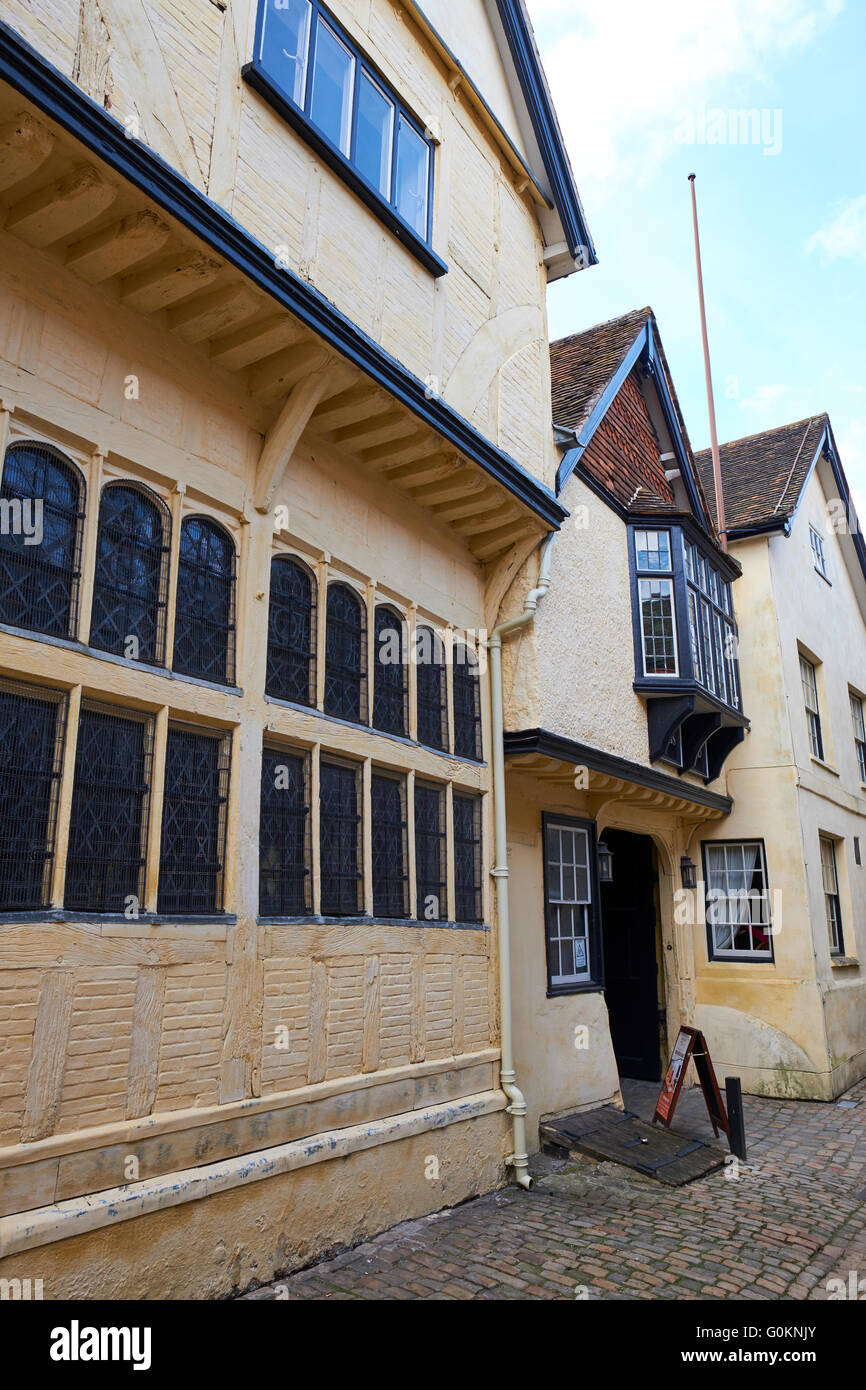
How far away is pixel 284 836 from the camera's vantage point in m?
5.82

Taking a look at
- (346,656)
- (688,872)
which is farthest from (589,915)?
(346,656)

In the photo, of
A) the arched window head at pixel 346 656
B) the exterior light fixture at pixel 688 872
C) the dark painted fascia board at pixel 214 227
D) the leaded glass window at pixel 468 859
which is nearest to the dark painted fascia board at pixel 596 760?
the leaded glass window at pixel 468 859

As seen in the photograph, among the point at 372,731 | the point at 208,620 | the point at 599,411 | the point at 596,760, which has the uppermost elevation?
the point at 599,411

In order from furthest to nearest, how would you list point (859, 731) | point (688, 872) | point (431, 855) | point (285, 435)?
point (859, 731) → point (688, 872) → point (431, 855) → point (285, 435)

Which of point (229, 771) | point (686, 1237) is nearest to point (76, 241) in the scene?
point (229, 771)

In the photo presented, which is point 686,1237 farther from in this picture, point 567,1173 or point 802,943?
point 802,943

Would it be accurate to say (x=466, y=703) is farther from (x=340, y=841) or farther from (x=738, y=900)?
(x=738, y=900)

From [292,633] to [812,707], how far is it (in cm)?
1139

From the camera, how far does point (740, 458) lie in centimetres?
1705

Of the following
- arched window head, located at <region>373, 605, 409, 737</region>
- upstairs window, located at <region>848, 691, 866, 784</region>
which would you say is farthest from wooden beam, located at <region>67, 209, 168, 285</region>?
upstairs window, located at <region>848, 691, 866, 784</region>

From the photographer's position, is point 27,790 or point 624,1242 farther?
point 624,1242

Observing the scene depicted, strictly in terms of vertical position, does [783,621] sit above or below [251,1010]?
above

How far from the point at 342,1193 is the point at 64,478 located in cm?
443

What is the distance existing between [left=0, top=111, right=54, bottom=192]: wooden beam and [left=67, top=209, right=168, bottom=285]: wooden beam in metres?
0.45
